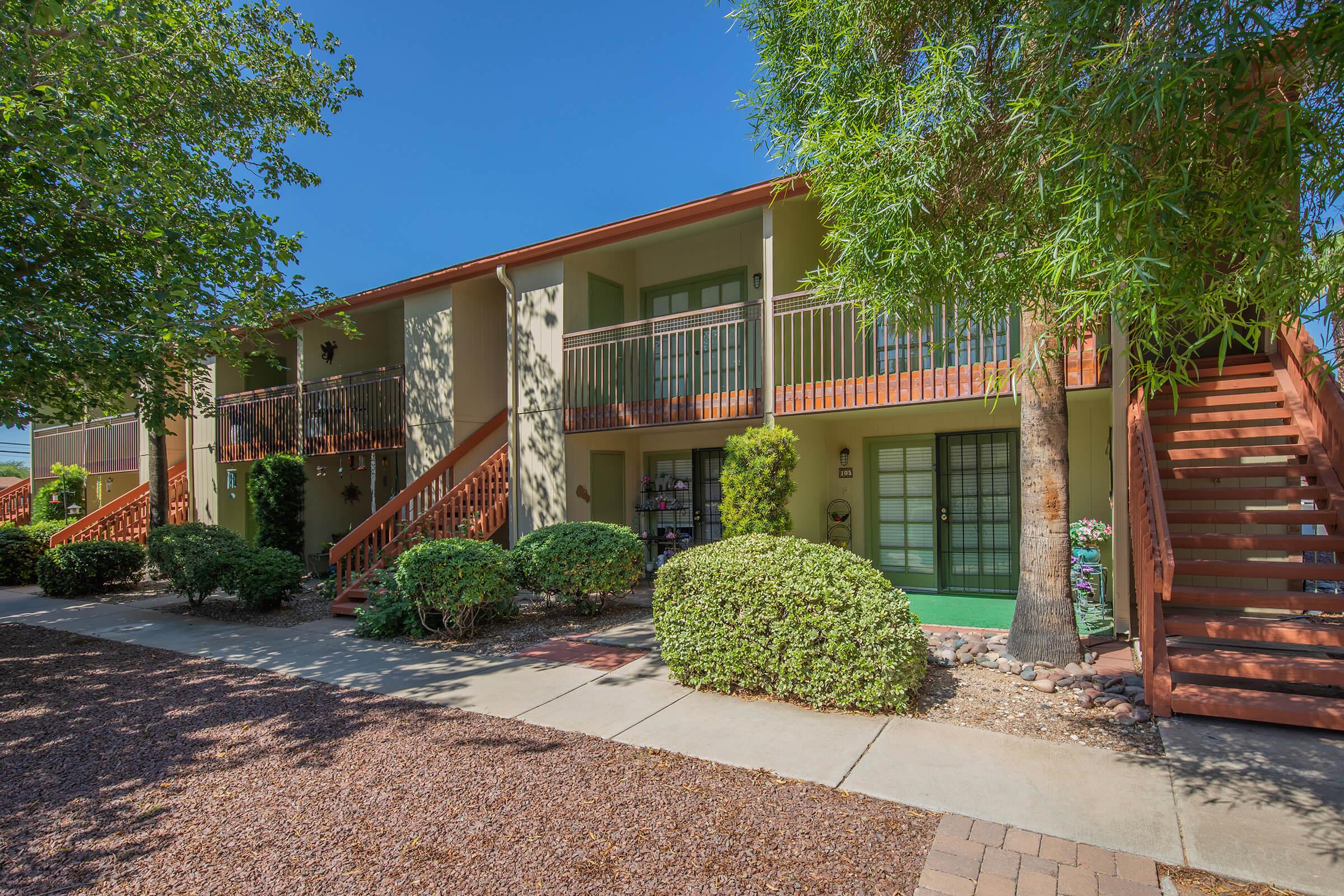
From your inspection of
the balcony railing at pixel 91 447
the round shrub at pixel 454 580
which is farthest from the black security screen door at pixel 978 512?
the balcony railing at pixel 91 447

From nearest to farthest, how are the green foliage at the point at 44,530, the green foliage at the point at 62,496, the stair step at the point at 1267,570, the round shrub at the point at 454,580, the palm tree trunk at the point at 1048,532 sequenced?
the stair step at the point at 1267,570 < the palm tree trunk at the point at 1048,532 < the round shrub at the point at 454,580 < the green foliage at the point at 44,530 < the green foliage at the point at 62,496

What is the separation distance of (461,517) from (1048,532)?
25.2 ft

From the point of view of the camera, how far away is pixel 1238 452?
6.21 m

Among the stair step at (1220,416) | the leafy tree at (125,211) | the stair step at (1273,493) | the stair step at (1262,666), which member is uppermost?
the leafy tree at (125,211)

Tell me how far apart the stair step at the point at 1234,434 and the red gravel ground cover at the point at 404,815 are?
5456 mm

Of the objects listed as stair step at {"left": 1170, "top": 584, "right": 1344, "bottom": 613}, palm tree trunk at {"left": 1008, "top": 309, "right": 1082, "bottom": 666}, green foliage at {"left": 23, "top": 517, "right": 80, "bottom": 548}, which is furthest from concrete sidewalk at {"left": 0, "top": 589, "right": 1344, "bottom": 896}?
green foliage at {"left": 23, "top": 517, "right": 80, "bottom": 548}

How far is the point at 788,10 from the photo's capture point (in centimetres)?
521

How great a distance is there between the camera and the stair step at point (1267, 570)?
491 cm

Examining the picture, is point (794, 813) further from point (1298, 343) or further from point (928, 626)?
point (1298, 343)

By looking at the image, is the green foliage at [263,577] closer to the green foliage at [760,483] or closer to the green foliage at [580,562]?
the green foliage at [580,562]

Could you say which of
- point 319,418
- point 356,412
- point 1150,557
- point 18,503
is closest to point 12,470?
point 18,503

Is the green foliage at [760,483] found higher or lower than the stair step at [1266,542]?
higher

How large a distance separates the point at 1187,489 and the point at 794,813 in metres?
6.32

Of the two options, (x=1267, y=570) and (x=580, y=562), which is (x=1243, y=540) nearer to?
(x=1267, y=570)
